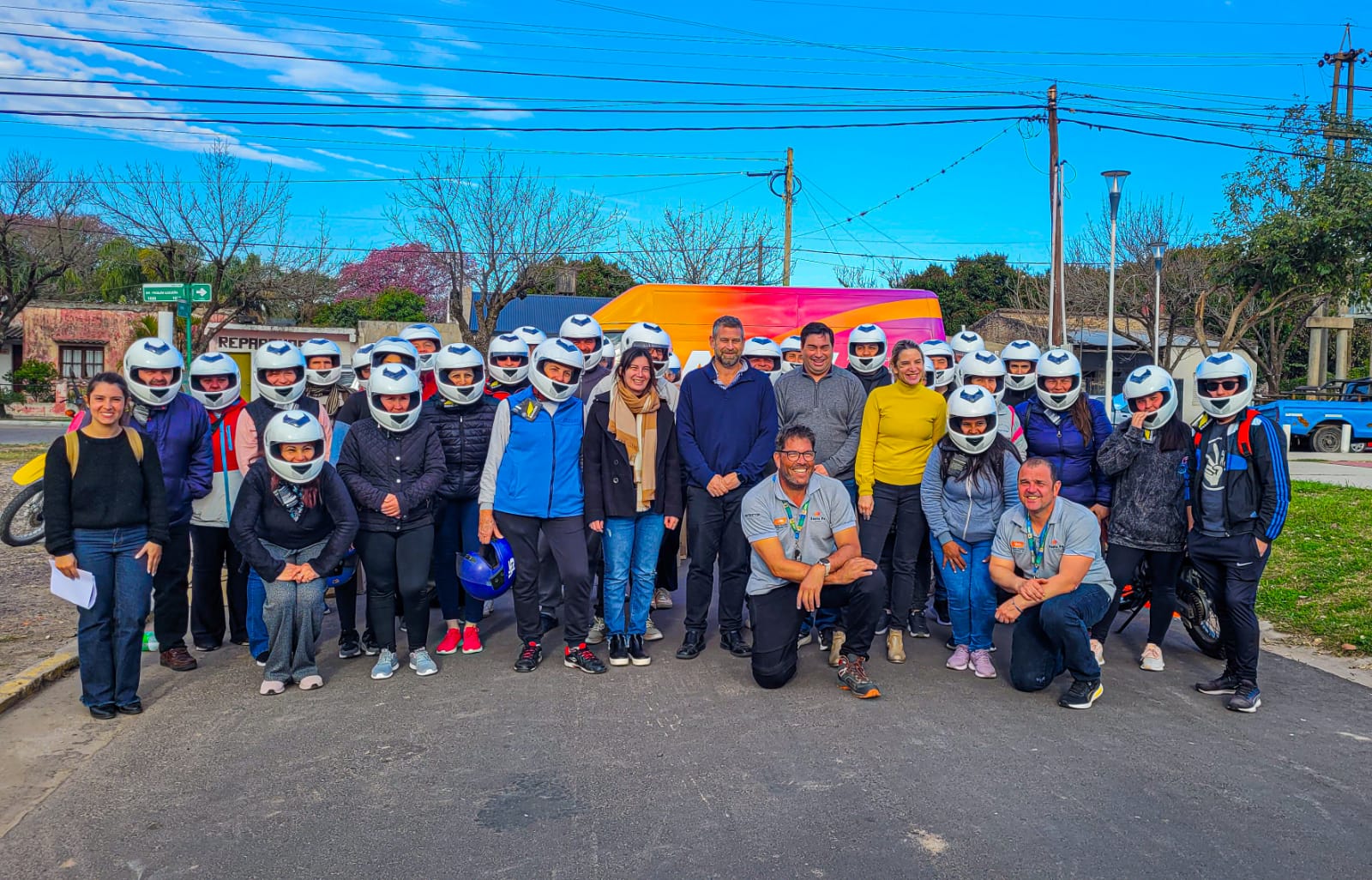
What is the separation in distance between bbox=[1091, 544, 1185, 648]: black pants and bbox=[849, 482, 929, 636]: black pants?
47.0 inches

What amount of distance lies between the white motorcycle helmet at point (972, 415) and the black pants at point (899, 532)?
21.4 inches

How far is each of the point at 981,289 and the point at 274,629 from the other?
48.1 metres

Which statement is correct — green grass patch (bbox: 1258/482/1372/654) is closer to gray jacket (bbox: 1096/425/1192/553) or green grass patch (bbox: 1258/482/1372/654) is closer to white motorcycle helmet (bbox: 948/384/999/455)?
gray jacket (bbox: 1096/425/1192/553)

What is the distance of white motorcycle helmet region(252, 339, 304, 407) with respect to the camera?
6.96 meters

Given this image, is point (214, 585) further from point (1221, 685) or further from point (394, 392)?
point (1221, 685)

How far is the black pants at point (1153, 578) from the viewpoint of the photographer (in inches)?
260

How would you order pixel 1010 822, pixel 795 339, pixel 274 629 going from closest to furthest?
pixel 1010 822 → pixel 274 629 → pixel 795 339

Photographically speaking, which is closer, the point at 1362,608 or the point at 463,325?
the point at 1362,608

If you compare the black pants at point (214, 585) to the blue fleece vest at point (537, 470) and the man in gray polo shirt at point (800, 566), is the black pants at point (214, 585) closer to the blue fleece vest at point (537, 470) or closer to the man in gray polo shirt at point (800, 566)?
the blue fleece vest at point (537, 470)

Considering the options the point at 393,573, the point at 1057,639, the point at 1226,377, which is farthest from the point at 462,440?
the point at 1226,377

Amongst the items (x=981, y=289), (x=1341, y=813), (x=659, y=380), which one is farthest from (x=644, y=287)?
(x=981, y=289)

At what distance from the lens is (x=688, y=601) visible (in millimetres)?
7074

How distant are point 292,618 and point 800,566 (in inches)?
118

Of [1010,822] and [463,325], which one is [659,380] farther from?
[463,325]
